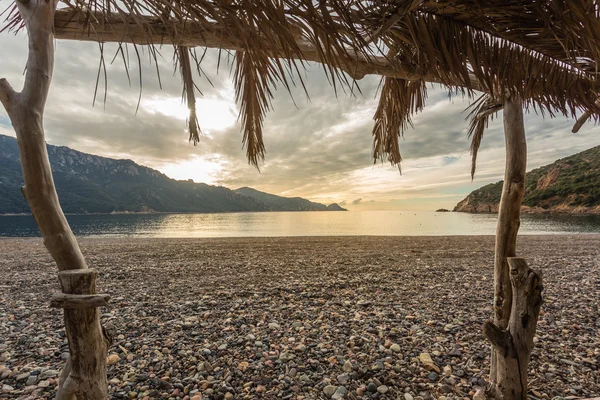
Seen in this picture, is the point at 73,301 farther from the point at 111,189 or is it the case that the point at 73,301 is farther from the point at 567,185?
the point at 111,189

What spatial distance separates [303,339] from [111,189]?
529 feet

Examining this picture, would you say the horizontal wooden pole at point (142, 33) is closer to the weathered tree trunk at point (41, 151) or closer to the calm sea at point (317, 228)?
the weathered tree trunk at point (41, 151)

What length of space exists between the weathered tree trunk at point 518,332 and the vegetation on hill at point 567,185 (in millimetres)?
69251

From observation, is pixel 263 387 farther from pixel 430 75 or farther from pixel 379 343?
pixel 430 75

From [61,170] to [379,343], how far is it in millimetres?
184831

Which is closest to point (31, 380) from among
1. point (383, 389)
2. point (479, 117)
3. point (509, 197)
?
point (383, 389)

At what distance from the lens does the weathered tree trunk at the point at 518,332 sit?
175 centimetres

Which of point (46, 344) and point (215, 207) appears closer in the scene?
point (46, 344)

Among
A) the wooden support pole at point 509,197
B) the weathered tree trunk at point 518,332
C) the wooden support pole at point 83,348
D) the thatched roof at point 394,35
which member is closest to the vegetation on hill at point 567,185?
the wooden support pole at point 509,197

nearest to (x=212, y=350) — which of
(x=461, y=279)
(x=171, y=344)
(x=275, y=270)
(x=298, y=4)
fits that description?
(x=171, y=344)

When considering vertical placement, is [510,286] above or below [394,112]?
below

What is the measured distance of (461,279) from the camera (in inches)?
270

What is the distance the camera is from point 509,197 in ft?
6.90

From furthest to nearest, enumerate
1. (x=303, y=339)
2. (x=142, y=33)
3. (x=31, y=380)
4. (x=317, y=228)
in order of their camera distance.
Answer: (x=317, y=228) < (x=303, y=339) < (x=31, y=380) < (x=142, y=33)
